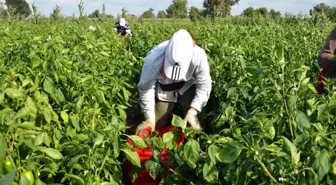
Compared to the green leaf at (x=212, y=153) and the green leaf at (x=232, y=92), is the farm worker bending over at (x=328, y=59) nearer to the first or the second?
the green leaf at (x=232, y=92)

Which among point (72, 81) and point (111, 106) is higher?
point (72, 81)

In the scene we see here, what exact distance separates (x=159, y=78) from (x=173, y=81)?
0.19 meters

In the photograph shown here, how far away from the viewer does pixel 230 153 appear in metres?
1.46

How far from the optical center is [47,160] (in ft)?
5.83

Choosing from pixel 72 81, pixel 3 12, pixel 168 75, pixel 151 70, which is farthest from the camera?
pixel 3 12

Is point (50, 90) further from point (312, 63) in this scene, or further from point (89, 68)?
point (312, 63)

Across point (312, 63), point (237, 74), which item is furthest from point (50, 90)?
point (312, 63)

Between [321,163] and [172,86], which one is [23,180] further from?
[172,86]

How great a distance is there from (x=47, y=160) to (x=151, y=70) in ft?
5.24

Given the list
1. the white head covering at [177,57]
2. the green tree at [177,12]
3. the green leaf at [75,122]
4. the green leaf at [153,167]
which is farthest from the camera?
the green tree at [177,12]

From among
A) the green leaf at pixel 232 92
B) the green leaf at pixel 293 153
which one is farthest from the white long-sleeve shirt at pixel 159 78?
→ the green leaf at pixel 293 153

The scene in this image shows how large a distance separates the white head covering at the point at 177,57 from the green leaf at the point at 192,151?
1.26 metres

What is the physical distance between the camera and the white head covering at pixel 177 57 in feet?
9.73

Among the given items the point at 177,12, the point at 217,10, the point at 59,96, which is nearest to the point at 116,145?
the point at 59,96
